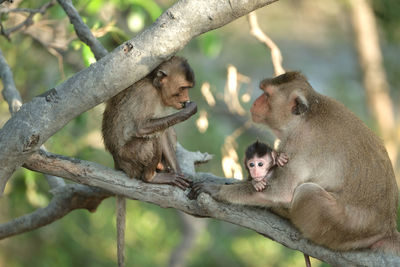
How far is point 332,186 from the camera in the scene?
3508mm

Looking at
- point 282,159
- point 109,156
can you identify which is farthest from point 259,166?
point 109,156

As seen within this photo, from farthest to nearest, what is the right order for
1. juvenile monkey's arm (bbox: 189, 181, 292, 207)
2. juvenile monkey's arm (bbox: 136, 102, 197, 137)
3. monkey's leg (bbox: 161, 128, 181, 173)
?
monkey's leg (bbox: 161, 128, 181, 173) < juvenile monkey's arm (bbox: 136, 102, 197, 137) < juvenile monkey's arm (bbox: 189, 181, 292, 207)

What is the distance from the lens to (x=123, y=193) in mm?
3592

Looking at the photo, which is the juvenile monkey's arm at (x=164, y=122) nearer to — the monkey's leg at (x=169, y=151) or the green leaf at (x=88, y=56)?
the monkey's leg at (x=169, y=151)

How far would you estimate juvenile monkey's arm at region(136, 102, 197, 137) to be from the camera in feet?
12.6

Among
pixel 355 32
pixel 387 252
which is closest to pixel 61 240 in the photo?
pixel 387 252

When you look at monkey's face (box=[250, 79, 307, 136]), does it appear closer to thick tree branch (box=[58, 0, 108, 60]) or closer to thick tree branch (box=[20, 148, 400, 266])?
thick tree branch (box=[20, 148, 400, 266])

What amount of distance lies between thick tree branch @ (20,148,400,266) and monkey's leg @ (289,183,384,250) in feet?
0.22

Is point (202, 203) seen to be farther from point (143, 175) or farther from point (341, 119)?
point (341, 119)

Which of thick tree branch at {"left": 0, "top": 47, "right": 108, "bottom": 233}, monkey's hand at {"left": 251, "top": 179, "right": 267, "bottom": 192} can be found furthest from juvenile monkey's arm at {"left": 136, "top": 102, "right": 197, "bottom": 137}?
monkey's hand at {"left": 251, "top": 179, "right": 267, "bottom": 192}

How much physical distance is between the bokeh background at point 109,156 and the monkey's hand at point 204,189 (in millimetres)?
795

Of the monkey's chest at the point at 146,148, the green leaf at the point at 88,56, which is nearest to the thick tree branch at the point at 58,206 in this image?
the monkey's chest at the point at 146,148

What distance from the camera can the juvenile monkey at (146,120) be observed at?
3838 millimetres

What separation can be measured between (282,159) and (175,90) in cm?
98
